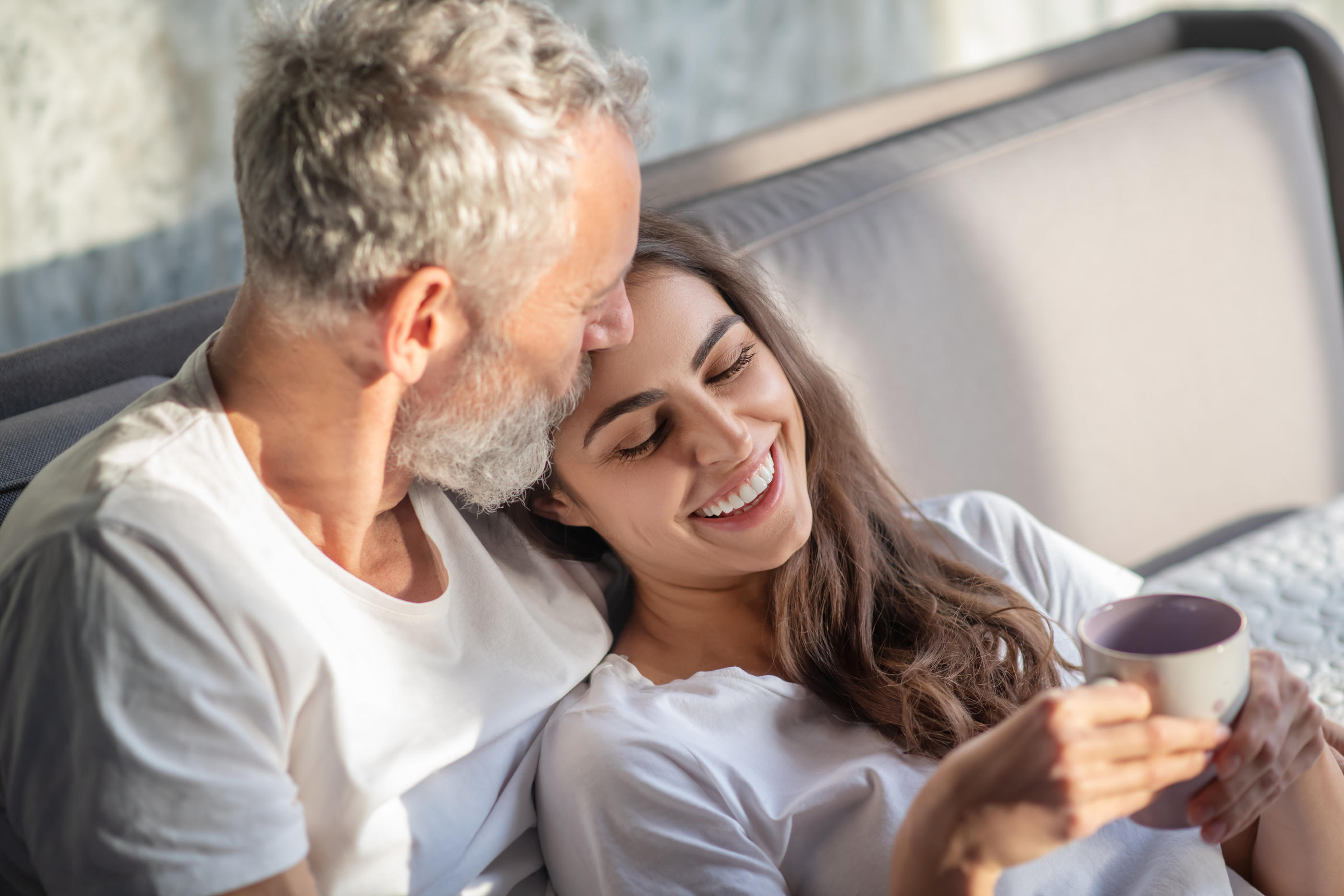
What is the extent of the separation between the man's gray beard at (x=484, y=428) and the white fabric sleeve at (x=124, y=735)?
26 centimetres

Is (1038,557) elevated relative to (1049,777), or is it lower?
lower

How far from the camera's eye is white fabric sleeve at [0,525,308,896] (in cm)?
84

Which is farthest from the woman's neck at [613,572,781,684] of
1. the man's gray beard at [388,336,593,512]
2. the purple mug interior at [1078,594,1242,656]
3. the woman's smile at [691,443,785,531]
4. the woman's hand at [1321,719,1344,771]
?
the woman's hand at [1321,719,1344,771]

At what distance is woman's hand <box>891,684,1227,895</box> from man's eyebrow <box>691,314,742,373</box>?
0.50 meters

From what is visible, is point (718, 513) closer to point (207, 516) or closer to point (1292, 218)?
point (207, 516)

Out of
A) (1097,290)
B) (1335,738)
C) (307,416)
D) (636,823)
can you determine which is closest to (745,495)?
(636,823)

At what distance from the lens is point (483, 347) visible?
1034 mm

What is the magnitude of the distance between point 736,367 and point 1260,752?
615mm

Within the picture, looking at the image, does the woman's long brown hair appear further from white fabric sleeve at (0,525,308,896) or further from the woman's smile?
white fabric sleeve at (0,525,308,896)

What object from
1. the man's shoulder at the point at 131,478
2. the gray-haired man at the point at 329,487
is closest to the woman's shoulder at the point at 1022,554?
Result: the gray-haired man at the point at 329,487

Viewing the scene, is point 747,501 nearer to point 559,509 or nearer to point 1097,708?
point 559,509

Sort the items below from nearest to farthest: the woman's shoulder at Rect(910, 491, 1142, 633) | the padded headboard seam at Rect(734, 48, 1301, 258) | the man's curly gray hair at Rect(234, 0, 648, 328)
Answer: the man's curly gray hair at Rect(234, 0, 648, 328) → the woman's shoulder at Rect(910, 491, 1142, 633) → the padded headboard seam at Rect(734, 48, 1301, 258)

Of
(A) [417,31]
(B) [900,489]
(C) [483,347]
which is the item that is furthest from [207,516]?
(B) [900,489]

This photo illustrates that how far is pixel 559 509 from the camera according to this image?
1308 mm
